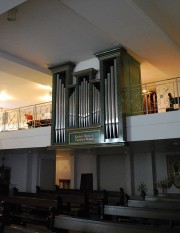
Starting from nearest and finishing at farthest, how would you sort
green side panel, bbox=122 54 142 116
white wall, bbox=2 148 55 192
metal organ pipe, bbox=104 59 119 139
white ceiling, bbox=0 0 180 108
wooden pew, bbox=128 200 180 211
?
white ceiling, bbox=0 0 180 108, wooden pew, bbox=128 200 180 211, metal organ pipe, bbox=104 59 119 139, green side panel, bbox=122 54 142 116, white wall, bbox=2 148 55 192

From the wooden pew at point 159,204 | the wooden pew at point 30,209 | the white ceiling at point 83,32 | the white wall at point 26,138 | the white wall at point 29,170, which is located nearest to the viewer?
the white ceiling at point 83,32

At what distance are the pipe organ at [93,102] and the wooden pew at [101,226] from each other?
2.45m

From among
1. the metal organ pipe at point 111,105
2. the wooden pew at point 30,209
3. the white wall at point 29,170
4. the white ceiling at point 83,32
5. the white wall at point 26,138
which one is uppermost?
the white ceiling at point 83,32

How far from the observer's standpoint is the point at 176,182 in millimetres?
9891

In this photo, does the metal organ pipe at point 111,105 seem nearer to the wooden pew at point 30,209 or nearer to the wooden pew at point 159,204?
the wooden pew at point 159,204

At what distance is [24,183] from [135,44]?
818 cm

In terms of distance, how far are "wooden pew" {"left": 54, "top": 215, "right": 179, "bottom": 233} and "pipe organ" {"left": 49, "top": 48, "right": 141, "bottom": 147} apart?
2.45 meters

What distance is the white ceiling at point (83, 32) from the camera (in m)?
5.14

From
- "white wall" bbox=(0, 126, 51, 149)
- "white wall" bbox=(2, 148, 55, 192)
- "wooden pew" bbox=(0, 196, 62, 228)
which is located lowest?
"wooden pew" bbox=(0, 196, 62, 228)

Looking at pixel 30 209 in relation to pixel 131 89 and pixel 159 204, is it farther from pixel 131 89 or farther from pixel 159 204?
pixel 131 89

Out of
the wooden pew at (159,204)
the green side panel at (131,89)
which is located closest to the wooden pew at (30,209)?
the wooden pew at (159,204)

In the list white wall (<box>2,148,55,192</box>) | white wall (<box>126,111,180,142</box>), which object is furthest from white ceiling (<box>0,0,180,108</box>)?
white wall (<box>2,148,55,192</box>)

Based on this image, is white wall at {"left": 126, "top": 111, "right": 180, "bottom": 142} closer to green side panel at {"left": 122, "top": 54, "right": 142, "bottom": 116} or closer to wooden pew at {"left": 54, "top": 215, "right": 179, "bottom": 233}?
green side panel at {"left": 122, "top": 54, "right": 142, "bottom": 116}

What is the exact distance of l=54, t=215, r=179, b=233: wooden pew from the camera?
354cm
